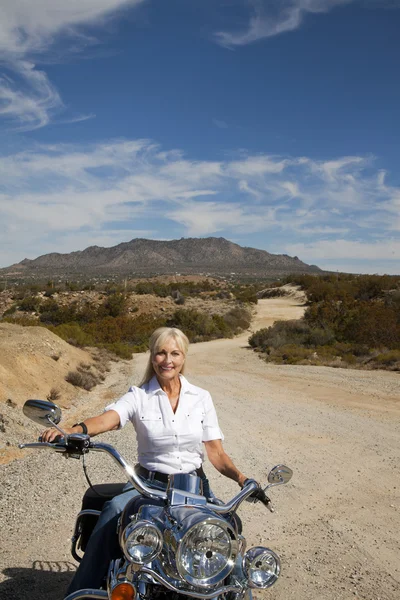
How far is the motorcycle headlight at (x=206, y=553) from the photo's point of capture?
197 cm

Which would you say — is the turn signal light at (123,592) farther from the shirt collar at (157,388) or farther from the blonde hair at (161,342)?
the blonde hair at (161,342)

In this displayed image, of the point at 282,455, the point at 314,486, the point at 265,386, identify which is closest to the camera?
the point at 314,486

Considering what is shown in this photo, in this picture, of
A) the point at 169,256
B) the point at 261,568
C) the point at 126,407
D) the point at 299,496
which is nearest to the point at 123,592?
the point at 261,568

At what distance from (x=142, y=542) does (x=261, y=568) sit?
1.87ft

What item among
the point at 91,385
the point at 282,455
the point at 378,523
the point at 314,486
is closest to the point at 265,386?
the point at 91,385

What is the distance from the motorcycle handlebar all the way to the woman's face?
823 mm

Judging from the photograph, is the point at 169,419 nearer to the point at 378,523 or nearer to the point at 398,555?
the point at 398,555

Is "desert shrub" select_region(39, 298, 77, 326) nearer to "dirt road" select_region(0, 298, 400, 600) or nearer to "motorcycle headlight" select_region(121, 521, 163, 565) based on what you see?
"dirt road" select_region(0, 298, 400, 600)

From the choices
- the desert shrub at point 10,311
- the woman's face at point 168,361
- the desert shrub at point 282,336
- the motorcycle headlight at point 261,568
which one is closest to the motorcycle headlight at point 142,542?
the motorcycle headlight at point 261,568

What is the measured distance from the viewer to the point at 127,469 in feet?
7.70

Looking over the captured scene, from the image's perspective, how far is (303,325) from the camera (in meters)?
27.5

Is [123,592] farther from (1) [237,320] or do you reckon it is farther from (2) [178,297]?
(2) [178,297]

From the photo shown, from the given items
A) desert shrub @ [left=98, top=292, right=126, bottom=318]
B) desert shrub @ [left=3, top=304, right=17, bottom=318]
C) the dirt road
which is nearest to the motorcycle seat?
the dirt road

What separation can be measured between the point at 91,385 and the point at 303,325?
1472 cm
